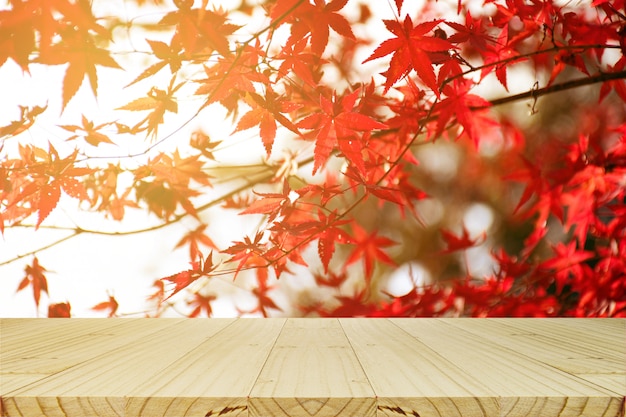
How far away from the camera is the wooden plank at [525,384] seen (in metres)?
0.56

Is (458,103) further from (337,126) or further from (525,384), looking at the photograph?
(525,384)

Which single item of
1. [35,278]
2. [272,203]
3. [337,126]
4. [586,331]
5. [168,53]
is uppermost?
[168,53]

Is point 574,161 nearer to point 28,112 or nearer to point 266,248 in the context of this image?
point 266,248

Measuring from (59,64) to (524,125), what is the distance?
1.83 metres

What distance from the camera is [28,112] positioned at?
110 centimetres

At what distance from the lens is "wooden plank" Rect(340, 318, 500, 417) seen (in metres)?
0.55

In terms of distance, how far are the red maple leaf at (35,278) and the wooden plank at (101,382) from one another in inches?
26.0

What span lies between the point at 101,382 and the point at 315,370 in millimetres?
220

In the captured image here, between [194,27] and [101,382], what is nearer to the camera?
[101,382]

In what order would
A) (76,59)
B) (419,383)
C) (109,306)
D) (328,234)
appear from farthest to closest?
(109,306) → (328,234) → (76,59) → (419,383)

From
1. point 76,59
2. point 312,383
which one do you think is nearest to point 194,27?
point 76,59

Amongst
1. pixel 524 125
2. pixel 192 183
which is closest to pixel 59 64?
pixel 192 183

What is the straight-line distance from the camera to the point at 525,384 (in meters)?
0.60

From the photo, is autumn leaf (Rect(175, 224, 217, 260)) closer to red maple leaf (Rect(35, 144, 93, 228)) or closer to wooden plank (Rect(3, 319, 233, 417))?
red maple leaf (Rect(35, 144, 93, 228))
